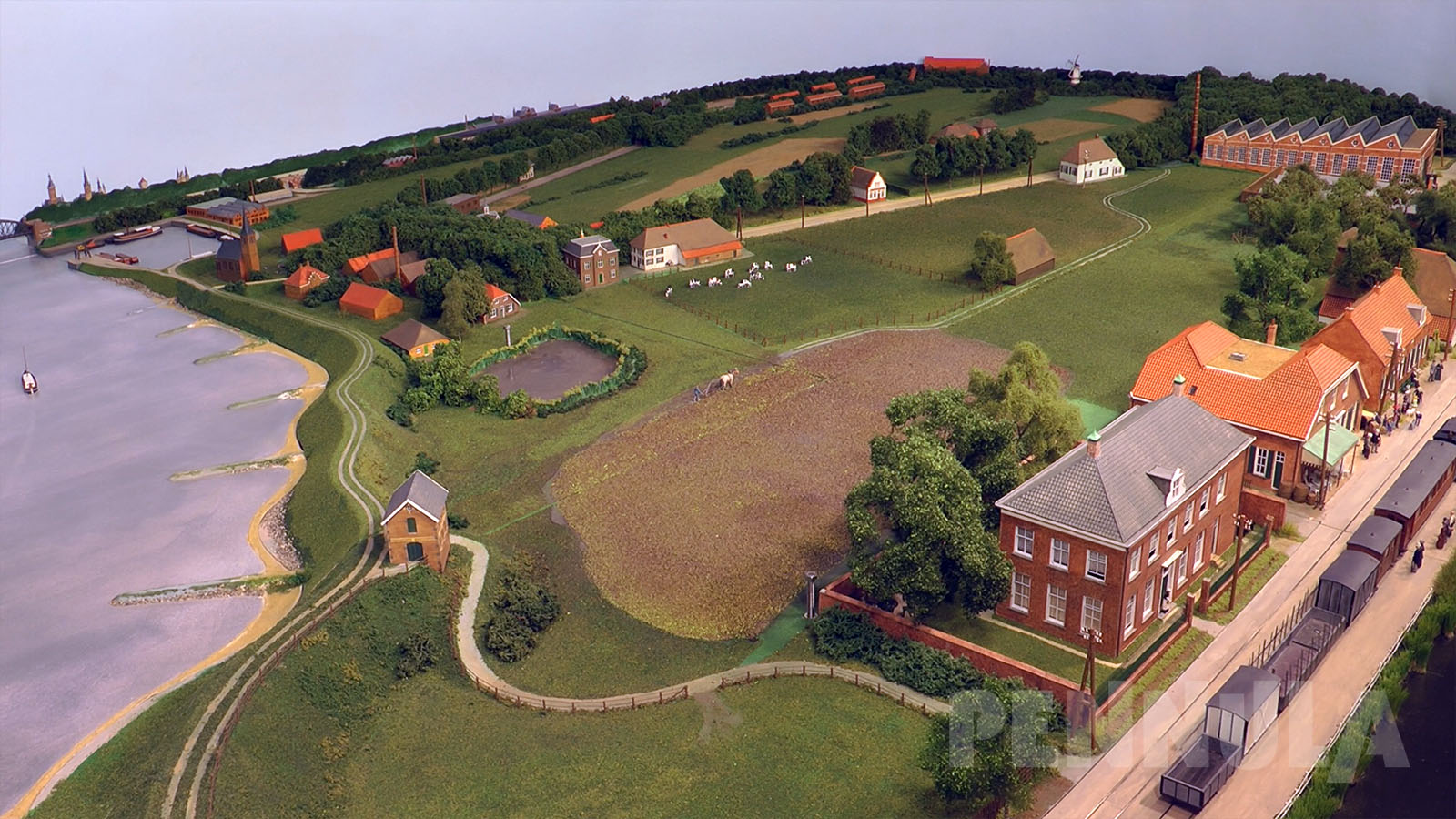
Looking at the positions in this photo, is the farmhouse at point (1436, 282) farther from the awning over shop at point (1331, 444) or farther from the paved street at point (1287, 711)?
the paved street at point (1287, 711)

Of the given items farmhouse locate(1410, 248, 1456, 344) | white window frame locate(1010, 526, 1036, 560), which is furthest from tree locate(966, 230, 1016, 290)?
white window frame locate(1010, 526, 1036, 560)

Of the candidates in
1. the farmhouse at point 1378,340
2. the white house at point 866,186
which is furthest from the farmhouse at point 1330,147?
the farmhouse at point 1378,340

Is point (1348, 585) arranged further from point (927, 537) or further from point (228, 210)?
point (228, 210)

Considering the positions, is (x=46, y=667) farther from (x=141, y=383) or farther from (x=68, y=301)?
(x=68, y=301)

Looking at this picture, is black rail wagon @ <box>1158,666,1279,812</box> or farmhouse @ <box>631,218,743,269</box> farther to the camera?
farmhouse @ <box>631,218,743,269</box>

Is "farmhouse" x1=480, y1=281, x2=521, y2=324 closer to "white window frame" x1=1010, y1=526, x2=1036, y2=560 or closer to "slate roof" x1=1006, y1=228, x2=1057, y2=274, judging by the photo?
"slate roof" x1=1006, y1=228, x2=1057, y2=274

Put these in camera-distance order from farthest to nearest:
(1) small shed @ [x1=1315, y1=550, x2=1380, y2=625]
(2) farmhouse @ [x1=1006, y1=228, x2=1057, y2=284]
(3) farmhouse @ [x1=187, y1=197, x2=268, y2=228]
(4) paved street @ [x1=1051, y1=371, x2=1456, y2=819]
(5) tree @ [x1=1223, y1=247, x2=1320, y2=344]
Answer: (3) farmhouse @ [x1=187, y1=197, x2=268, y2=228]
(2) farmhouse @ [x1=1006, y1=228, x2=1057, y2=284]
(5) tree @ [x1=1223, y1=247, x2=1320, y2=344]
(1) small shed @ [x1=1315, y1=550, x2=1380, y2=625]
(4) paved street @ [x1=1051, y1=371, x2=1456, y2=819]

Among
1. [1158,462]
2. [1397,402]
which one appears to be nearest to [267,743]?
[1158,462]
